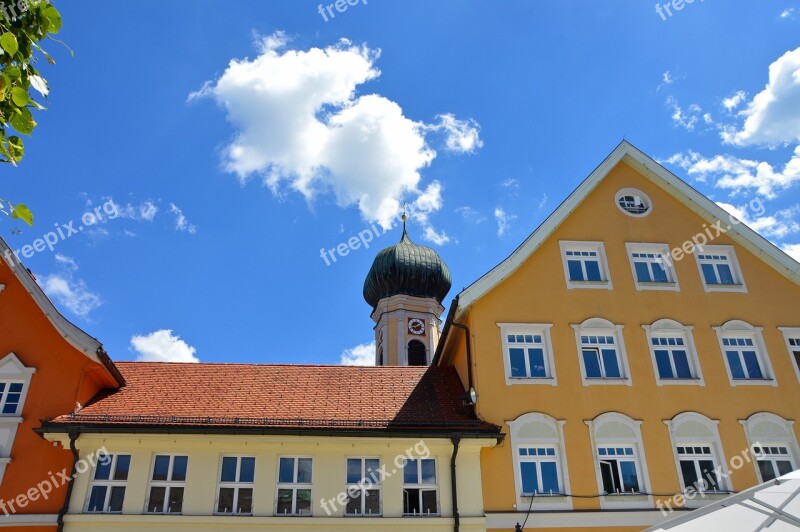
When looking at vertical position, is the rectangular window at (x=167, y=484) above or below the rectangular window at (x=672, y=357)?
below

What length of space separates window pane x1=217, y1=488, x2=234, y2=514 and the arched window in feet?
81.6

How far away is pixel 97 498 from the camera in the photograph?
15.0 meters

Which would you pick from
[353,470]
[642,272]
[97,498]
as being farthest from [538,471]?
[97,498]

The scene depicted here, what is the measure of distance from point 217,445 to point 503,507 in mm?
7322

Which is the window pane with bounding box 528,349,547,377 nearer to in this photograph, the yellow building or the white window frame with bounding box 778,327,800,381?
the yellow building

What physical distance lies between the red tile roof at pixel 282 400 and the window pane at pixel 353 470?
0.89 metres

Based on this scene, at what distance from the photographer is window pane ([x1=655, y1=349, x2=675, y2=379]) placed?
17.9 meters

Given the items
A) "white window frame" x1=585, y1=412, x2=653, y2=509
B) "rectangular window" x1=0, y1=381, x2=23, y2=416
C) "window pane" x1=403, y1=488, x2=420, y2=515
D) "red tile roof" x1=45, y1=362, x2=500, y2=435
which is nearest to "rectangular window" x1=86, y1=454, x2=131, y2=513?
"red tile roof" x1=45, y1=362, x2=500, y2=435

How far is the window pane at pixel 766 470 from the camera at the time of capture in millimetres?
16703

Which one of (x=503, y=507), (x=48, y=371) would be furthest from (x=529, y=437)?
(x=48, y=371)

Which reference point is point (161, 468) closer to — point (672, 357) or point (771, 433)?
point (672, 357)

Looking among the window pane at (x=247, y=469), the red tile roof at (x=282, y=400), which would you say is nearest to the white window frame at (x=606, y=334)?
the red tile roof at (x=282, y=400)

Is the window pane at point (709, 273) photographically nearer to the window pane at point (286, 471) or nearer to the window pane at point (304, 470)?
the window pane at point (304, 470)

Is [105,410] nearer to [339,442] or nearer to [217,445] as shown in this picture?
[217,445]
